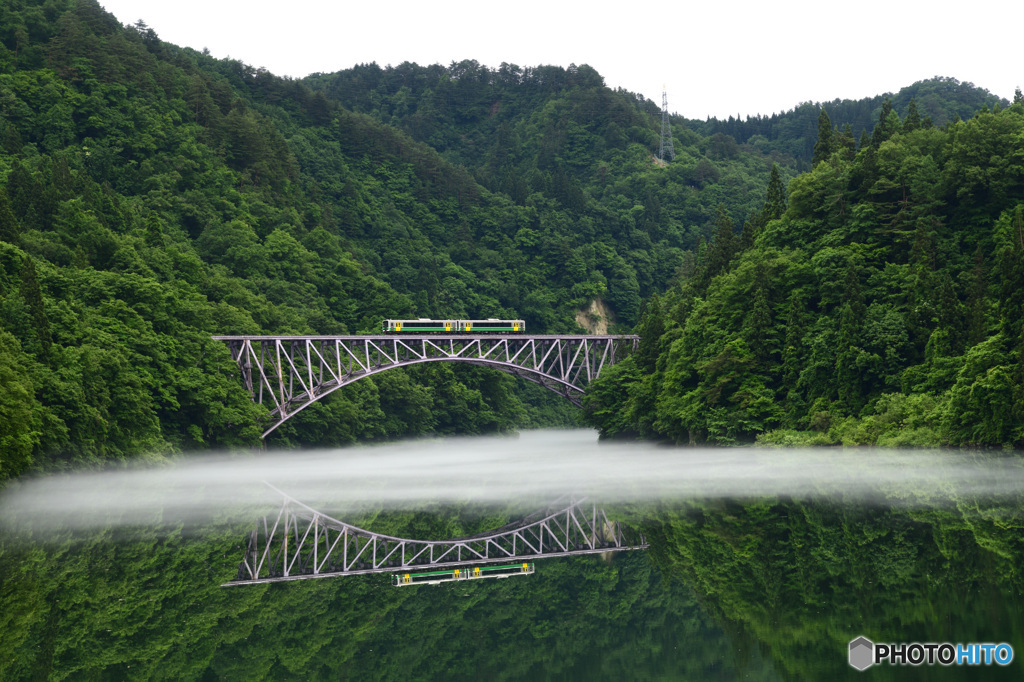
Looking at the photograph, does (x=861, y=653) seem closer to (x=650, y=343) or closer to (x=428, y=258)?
(x=650, y=343)

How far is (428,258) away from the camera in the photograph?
129125 millimetres

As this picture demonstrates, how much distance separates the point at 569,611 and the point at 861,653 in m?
5.35

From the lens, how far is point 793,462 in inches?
1720

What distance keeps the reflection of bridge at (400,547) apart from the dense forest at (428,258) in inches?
660

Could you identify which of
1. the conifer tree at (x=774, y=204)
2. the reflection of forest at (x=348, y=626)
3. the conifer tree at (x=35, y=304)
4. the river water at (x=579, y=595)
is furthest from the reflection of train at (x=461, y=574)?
the conifer tree at (x=774, y=204)

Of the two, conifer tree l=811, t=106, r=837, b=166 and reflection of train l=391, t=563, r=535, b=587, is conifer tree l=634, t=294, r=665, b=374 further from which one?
reflection of train l=391, t=563, r=535, b=587

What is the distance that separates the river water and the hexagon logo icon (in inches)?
5.4

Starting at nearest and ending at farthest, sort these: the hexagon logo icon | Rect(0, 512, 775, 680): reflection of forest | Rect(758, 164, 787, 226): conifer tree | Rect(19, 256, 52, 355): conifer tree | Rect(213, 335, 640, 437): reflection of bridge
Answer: the hexagon logo icon → Rect(0, 512, 775, 680): reflection of forest → Rect(19, 256, 52, 355): conifer tree → Rect(213, 335, 640, 437): reflection of bridge → Rect(758, 164, 787, 226): conifer tree

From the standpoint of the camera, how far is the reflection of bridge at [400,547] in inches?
861

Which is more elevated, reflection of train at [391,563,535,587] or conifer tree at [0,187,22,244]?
conifer tree at [0,187,22,244]

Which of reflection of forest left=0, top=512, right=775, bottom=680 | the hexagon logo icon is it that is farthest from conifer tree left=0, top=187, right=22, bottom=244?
the hexagon logo icon

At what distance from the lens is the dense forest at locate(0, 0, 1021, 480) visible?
51375 millimetres

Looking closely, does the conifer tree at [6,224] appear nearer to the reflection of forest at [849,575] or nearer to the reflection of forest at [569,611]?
the reflection of forest at [569,611]

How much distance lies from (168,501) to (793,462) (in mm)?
23428
